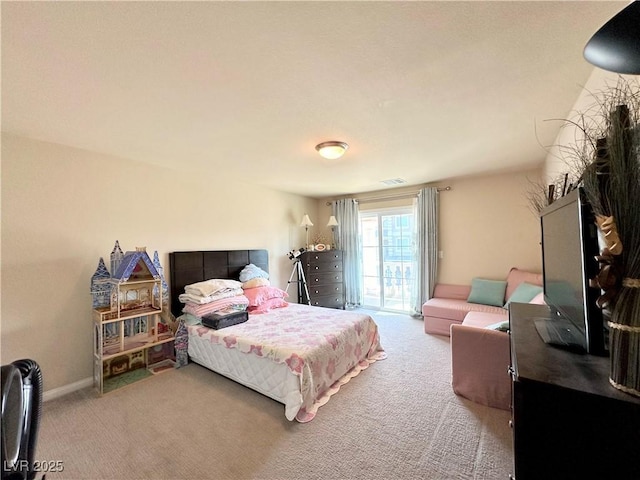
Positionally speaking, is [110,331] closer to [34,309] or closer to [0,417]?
[34,309]

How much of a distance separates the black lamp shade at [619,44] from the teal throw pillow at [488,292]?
348 centimetres

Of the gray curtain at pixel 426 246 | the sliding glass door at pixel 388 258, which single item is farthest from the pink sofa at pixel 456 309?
the sliding glass door at pixel 388 258

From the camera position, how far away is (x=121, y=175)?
113 inches

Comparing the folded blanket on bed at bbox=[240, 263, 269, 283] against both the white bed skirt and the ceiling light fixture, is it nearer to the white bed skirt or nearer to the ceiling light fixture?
the white bed skirt

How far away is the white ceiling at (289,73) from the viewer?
3.83ft

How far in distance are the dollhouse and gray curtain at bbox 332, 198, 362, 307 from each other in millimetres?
3371

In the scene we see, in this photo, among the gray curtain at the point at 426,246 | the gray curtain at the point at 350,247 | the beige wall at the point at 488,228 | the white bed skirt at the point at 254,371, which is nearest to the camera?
the white bed skirt at the point at 254,371

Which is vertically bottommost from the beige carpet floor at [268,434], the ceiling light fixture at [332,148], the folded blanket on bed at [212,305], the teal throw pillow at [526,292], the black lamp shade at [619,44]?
the beige carpet floor at [268,434]

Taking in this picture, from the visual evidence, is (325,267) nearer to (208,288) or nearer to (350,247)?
(350,247)

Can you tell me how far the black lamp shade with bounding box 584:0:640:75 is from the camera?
2.68 ft

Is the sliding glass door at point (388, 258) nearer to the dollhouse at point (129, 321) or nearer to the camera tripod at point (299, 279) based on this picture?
the camera tripod at point (299, 279)

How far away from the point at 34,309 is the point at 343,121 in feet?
10.6

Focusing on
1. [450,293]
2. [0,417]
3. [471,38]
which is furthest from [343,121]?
[450,293]

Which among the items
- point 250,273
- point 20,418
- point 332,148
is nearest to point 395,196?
point 332,148
